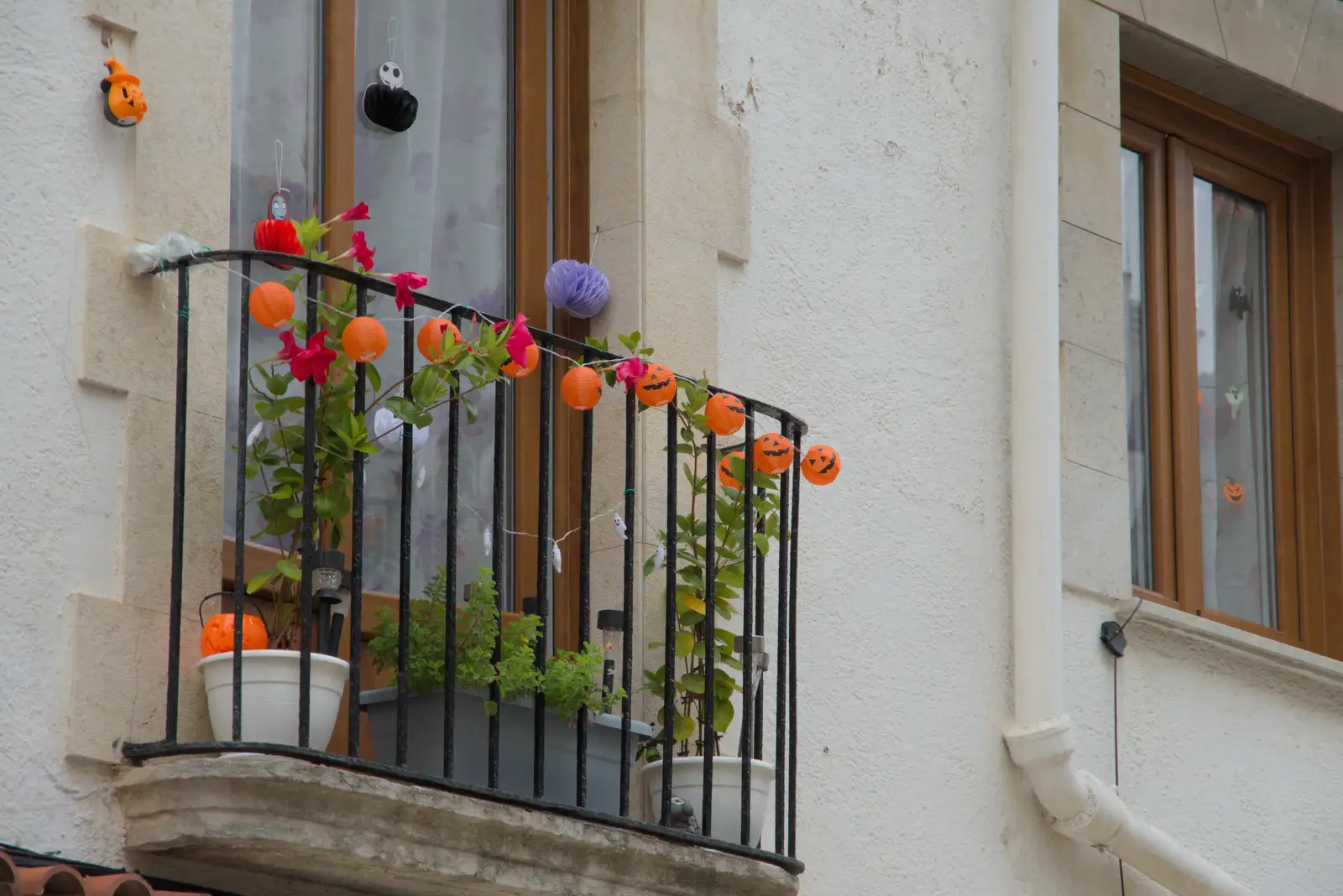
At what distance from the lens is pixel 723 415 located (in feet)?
18.4

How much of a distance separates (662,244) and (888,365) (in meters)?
0.91

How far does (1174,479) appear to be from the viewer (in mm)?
8117

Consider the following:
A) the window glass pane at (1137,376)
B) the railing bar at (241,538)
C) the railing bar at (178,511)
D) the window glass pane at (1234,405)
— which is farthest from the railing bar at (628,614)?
the window glass pane at (1234,405)

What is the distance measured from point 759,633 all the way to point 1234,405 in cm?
310

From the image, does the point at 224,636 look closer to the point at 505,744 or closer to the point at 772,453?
the point at 505,744

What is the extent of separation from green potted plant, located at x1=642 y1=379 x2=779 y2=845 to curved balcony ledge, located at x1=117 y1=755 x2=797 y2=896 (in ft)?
1.20

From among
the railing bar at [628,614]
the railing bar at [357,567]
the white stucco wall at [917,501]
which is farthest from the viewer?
the white stucco wall at [917,501]

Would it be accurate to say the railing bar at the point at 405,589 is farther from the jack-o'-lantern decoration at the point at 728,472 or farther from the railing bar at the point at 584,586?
the jack-o'-lantern decoration at the point at 728,472

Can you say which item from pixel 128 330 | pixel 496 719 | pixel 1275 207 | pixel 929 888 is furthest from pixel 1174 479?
pixel 128 330

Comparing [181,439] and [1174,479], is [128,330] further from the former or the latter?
[1174,479]

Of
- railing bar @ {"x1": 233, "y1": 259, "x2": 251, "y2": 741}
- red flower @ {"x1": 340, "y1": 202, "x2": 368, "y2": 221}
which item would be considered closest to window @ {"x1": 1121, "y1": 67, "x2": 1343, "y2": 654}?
red flower @ {"x1": 340, "y1": 202, "x2": 368, "y2": 221}

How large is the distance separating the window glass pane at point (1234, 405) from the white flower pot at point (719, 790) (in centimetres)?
291

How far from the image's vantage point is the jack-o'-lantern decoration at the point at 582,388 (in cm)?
531

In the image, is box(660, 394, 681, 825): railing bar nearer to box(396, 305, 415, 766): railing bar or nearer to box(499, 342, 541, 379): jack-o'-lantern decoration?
box(499, 342, 541, 379): jack-o'-lantern decoration
